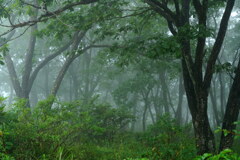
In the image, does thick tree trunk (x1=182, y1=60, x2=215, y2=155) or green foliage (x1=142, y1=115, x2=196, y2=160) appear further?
thick tree trunk (x1=182, y1=60, x2=215, y2=155)

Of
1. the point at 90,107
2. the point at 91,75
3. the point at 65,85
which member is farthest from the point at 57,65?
the point at 90,107

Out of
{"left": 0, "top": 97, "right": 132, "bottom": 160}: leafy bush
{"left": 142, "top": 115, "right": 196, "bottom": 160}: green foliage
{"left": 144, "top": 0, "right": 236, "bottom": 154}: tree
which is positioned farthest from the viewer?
{"left": 144, "top": 0, "right": 236, "bottom": 154}: tree

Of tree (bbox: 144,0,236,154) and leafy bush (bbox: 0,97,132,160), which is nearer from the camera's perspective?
leafy bush (bbox: 0,97,132,160)

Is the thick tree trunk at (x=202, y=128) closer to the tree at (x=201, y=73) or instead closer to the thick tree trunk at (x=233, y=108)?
the tree at (x=201, y=73)

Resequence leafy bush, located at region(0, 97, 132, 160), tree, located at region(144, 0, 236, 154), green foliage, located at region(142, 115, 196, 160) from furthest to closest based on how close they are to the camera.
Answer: tree, located at region(144, 0, 236, 154) → leafy bush, located at region(0, 97, 132, 160) → green foliage, located at region(142, 115, 196, 160)

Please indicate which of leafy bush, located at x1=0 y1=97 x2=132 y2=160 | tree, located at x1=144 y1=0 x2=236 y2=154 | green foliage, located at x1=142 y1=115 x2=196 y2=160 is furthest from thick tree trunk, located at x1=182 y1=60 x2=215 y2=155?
leafy bush, located at x1=0 y1=97 x2=132 y2=160

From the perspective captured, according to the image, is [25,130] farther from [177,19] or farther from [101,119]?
[101,119]

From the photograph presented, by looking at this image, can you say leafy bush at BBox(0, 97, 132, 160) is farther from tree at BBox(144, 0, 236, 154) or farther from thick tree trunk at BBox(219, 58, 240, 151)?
thick tree trunk at BBox(219, 58, 240, 151)

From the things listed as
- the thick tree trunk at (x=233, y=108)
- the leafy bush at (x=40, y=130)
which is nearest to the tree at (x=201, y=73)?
the thick tree trunk at (x=233, y=108)

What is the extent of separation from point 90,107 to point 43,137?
7266 mm

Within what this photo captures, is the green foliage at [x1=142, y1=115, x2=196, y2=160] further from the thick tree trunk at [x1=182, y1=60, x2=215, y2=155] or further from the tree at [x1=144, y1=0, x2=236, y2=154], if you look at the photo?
the tree at [x1=144, y1=0, x2=236, y2=154]

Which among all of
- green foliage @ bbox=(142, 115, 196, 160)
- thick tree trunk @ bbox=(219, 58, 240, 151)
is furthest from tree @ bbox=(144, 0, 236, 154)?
green foliage @ bbox=(142, 115, 196, 160)

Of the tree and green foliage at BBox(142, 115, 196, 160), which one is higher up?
the tree

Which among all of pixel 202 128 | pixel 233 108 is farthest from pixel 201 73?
pixel 202 128
